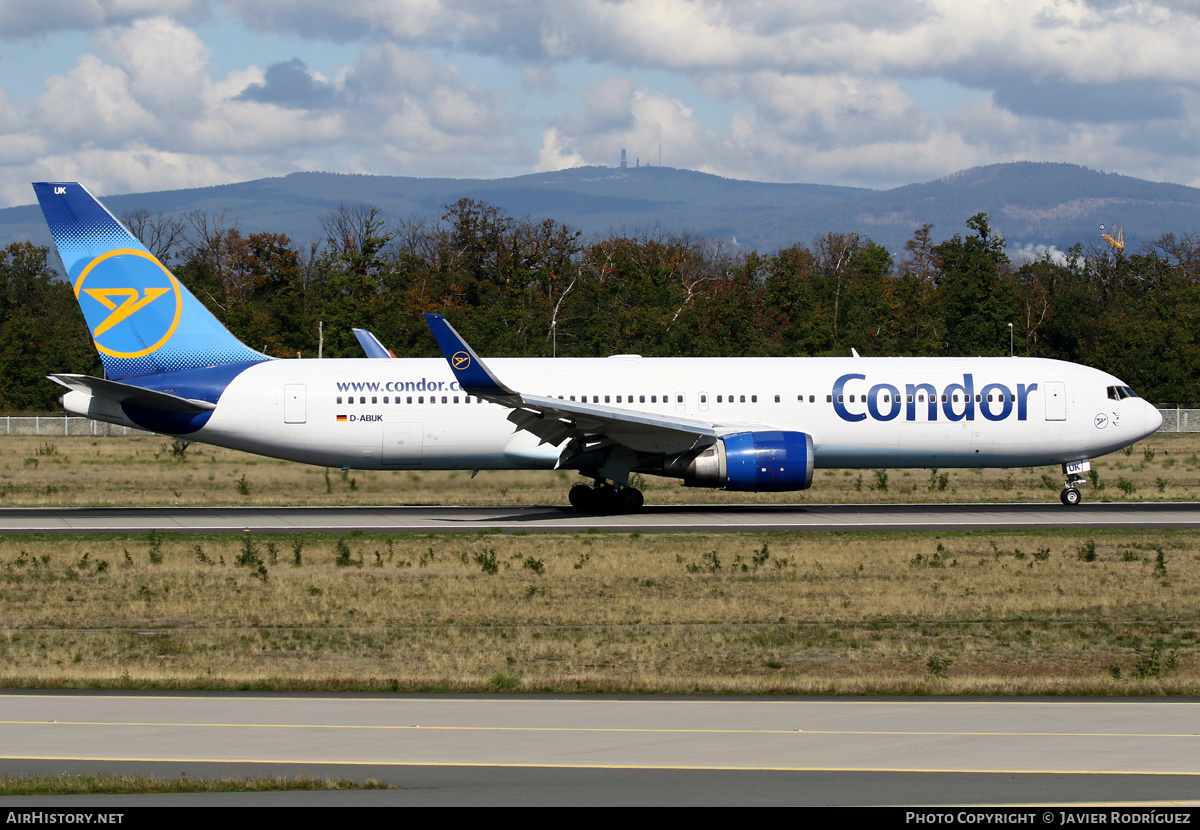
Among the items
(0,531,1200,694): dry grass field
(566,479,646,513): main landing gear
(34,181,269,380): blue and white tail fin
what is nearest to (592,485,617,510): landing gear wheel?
(566,479,646,513): main landing gear

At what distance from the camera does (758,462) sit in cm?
2988

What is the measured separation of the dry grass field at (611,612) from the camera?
570 inches

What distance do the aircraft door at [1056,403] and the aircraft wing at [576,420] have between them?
858cm

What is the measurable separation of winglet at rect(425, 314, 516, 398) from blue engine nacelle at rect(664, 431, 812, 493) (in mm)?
5496

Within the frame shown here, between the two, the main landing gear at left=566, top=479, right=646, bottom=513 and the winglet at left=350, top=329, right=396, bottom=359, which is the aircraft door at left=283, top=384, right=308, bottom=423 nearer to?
Result: the winglet at left=350, top=329, right=396, bottom=359

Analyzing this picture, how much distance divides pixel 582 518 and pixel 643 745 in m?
20.6

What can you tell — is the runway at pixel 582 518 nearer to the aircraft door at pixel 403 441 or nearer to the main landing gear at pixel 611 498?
the main landing gear at pixel 611 498

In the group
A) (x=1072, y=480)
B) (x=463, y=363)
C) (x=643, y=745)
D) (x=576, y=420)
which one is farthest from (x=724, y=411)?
(x=643, y=745)

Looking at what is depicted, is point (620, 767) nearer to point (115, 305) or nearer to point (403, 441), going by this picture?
point (403, 441)

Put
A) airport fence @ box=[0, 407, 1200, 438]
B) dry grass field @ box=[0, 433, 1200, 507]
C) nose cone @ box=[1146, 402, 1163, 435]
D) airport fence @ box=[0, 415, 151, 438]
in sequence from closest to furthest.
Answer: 1. nose cone @ box=[1146, 402, 1163, 435]
2. dry grass field @ box=[0, 433, 1200, 507]
3. airport fence @ box=[0, 407, 1200, 438]
4. airport fence @ box=[0, 415, 151, 438]

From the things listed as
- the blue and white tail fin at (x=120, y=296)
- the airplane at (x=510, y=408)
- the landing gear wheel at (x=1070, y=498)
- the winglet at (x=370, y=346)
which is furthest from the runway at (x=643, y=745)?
the winglet at (x=370, y=346)

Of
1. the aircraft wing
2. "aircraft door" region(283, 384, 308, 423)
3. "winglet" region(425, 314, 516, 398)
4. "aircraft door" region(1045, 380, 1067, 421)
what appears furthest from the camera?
"aircraft door" region(1045, 380, 1067, 421)

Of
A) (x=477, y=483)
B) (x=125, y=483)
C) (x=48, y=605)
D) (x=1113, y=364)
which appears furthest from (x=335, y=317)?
(x=48, y=605)

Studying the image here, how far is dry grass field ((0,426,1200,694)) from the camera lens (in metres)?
14.5
